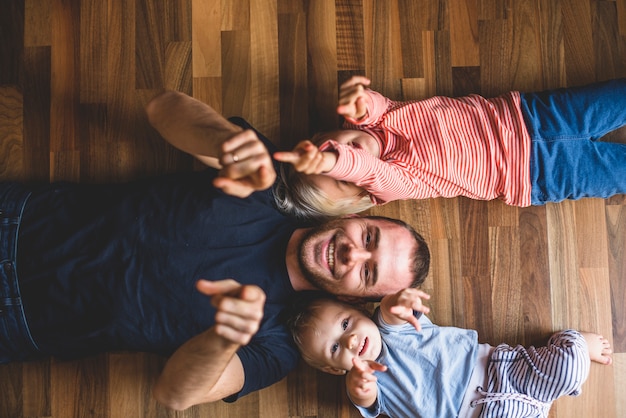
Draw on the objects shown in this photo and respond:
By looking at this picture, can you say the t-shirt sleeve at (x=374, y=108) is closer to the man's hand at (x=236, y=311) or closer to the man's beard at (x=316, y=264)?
the man's beard at (x=316, y=264)

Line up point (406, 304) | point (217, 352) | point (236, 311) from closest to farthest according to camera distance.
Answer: point (236, 311) → point (217, 352) → point (406, 304)

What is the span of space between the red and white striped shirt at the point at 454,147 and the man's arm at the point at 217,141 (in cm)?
48

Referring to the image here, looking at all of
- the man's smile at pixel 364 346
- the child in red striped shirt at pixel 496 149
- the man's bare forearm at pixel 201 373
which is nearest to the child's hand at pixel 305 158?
the child in red striped shirt at pixel 496 149

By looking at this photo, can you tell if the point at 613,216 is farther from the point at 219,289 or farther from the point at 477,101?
the point at 219,289

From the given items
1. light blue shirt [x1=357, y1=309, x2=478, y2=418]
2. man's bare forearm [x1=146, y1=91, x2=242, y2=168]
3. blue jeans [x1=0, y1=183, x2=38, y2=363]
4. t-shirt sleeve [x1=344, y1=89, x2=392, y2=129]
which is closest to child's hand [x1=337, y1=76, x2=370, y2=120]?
t-shirt sleeve [x1=344, y1=89, x2=392, y2=129]

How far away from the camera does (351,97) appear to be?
1.43 m

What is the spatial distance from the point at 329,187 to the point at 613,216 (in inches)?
38.3

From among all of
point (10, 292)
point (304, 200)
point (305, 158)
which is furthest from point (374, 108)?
point (10, 292)

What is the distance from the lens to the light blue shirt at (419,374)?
1.60 metres

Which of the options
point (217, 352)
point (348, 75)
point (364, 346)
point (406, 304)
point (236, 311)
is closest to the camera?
point (236, 311)

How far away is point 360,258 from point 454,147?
48 centimetres

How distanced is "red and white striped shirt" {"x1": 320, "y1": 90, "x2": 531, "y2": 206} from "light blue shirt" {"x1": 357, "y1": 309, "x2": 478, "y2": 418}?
1.41 ft

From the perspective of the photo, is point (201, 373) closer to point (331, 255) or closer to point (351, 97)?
point (331, 255)

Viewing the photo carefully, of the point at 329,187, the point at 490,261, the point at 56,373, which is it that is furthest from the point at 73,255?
the point at 490,261
